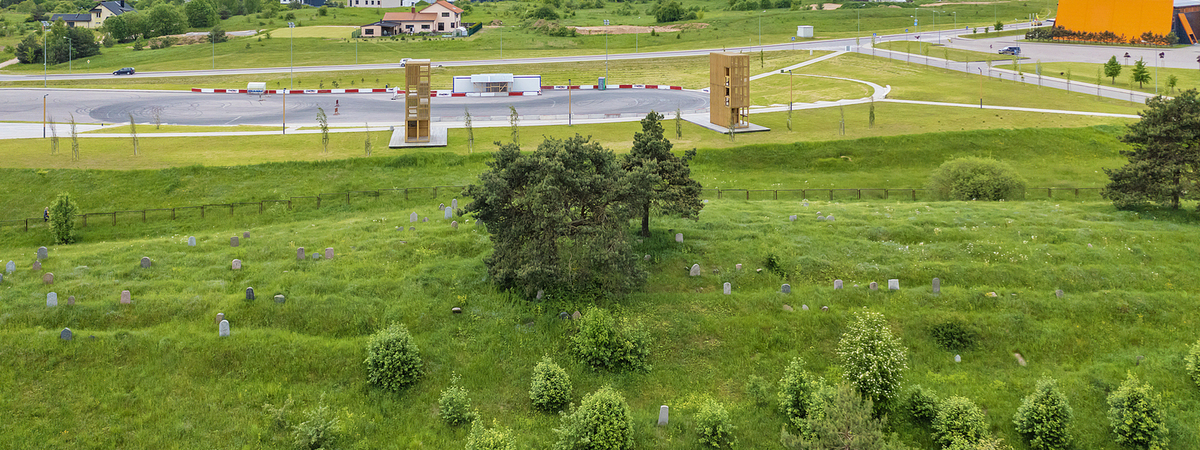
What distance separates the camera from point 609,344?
23375 mm

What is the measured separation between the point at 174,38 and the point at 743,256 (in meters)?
128

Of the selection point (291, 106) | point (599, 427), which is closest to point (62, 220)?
point (599, 427)

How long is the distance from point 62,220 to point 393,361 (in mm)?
24562

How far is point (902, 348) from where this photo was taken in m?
23.3

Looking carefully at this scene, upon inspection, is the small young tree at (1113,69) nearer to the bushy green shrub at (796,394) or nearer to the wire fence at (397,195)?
the wire fence at (397,195)

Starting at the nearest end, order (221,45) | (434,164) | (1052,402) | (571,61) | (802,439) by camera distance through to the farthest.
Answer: (802,439) → (1052,402) → (434,164) → (571,61) → (221,45)

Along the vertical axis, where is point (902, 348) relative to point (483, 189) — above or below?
below

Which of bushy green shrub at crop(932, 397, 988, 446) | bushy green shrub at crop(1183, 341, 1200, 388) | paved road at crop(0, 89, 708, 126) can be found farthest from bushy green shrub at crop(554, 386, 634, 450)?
paved road at crop(0, 89, 708, 126)

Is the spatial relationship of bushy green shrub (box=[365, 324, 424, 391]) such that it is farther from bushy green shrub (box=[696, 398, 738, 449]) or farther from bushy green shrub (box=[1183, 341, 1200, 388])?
bushy green shrub (box=[1183, 341, 1200, 388])

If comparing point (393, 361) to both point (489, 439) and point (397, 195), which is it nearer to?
point (489, 439)

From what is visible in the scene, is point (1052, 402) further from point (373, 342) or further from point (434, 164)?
point (434, 164)

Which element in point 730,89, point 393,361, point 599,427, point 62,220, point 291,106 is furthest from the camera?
point 291,106

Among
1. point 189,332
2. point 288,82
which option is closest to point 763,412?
point 189,332

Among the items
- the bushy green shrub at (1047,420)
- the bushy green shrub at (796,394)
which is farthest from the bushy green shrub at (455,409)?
the bushy green shrub at (1047,420)
